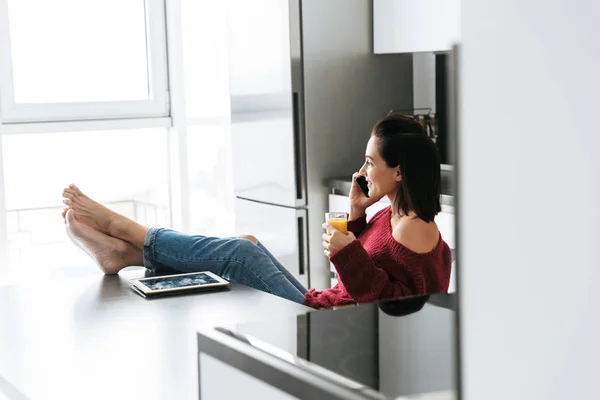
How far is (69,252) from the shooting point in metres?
4.68

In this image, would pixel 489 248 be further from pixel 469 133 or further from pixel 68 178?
pixel 68 178

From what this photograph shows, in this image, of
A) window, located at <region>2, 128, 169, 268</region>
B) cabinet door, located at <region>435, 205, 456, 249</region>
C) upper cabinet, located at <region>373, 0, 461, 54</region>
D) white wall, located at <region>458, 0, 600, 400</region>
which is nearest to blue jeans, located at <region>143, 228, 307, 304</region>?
cabinet door, located at <region>435, 205, 456, 249</region>

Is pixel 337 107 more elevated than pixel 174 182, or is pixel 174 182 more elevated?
pixel 337 107

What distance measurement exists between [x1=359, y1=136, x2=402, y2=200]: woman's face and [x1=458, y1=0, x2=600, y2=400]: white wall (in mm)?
2000

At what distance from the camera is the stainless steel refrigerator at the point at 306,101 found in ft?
12.4

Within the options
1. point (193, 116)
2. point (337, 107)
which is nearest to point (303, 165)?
point (337, 107)

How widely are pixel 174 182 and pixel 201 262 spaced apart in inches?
94.2

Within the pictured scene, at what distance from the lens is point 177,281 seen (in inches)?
93.9

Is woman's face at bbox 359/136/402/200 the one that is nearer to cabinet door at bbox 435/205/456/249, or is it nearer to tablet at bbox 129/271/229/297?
tablet at bbox 129/271/229/297

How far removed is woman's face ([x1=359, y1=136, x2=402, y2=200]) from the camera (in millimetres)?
2461

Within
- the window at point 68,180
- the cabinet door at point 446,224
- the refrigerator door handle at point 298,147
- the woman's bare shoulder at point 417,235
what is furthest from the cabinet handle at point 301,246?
the woman's bare shoulder at point 417,235

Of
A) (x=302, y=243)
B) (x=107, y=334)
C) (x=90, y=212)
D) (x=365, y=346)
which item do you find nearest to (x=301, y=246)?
(x=302, y=243)

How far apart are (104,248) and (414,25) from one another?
1680 mm

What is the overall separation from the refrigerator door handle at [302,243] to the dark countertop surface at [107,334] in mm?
1333
